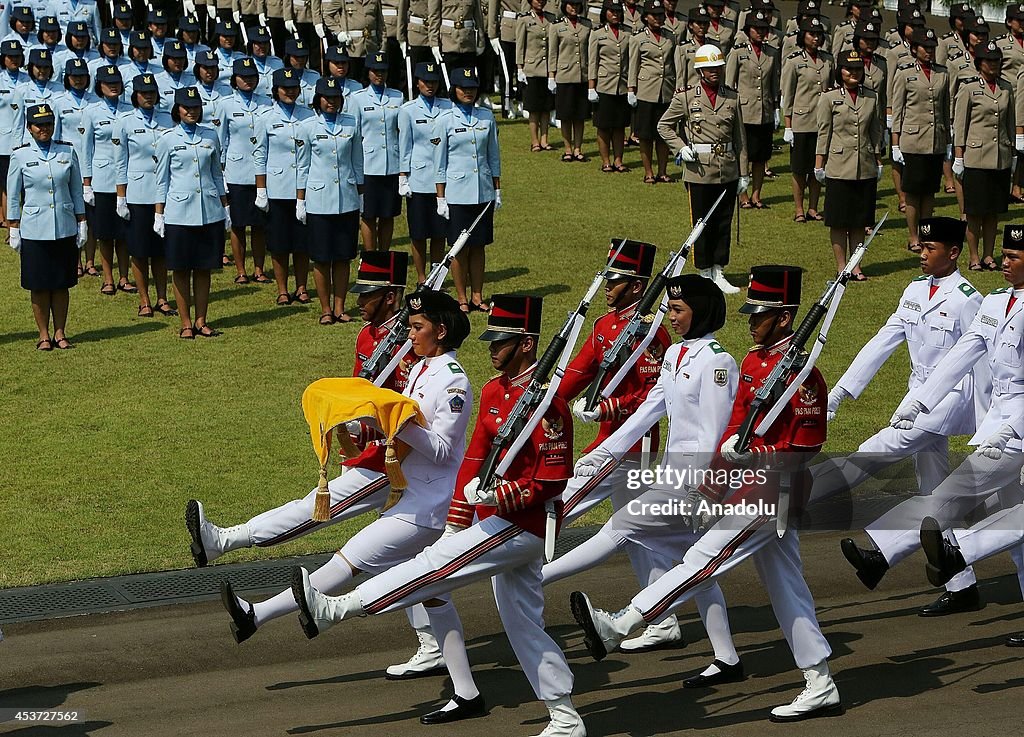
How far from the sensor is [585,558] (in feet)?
25.5

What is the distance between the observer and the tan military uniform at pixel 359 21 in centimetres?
2125

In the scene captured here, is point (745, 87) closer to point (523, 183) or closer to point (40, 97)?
point (523, 183)

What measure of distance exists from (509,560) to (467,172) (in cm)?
778

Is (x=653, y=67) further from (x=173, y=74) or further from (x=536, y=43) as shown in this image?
(x=173, y=74)

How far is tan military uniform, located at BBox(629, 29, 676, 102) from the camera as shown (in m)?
18.3

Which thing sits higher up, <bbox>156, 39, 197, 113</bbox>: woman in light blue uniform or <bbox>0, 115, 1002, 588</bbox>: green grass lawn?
<bbox>156, 39, 197, 113</bbox>: woman in light blue uniform

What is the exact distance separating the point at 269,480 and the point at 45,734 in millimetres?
3680

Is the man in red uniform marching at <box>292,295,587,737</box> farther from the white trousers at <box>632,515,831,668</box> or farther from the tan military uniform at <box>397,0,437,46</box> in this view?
the tan military uniform at <box>397,0,437,46</box>

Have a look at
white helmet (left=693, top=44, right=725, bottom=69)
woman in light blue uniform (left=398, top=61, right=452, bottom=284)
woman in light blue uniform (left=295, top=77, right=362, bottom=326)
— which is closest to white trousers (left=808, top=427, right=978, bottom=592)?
woman in light blue uniform (left=295, top=77, right=362, bottom=326)

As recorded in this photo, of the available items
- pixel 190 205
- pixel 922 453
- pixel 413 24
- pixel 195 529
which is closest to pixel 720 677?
pixel 922 453

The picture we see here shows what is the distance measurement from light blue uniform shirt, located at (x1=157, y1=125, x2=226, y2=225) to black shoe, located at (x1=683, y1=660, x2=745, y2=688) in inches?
289

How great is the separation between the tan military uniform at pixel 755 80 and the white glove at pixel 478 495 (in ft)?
37.5

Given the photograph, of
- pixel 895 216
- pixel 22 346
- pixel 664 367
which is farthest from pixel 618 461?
pixel 895 216

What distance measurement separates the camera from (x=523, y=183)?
60.8 feet
